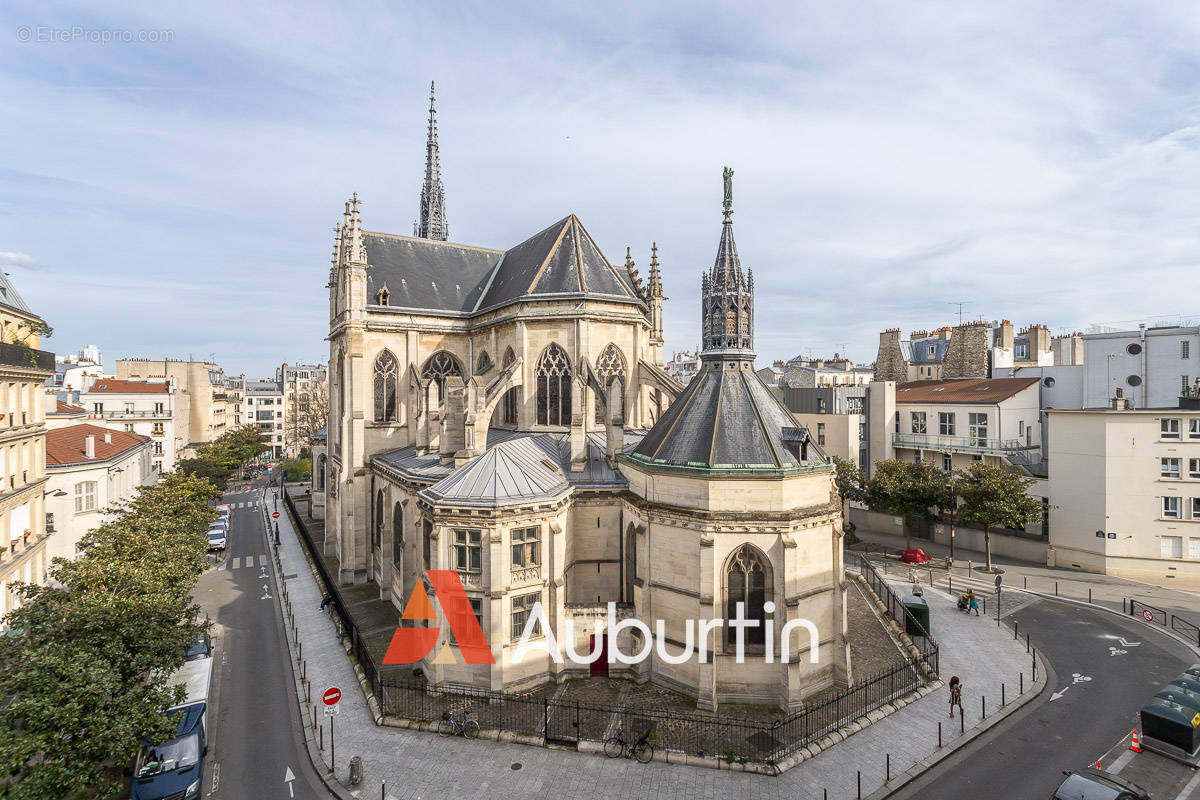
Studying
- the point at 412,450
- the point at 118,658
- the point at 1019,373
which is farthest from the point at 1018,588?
the point at 118,658

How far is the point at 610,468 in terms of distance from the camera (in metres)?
24.5

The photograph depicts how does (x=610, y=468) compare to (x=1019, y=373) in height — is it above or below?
below

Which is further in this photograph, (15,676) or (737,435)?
(737,435)

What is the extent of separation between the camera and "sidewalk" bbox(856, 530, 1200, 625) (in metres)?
29.2

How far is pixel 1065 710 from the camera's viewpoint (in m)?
19.4

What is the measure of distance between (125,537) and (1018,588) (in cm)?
4310

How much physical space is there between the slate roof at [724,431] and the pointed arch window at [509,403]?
36.7 ft

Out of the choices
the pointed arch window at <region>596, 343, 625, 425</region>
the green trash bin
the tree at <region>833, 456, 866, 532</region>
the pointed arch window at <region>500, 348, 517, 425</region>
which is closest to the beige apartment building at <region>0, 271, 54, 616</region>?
the pointed arch window at <region>500, 348, 517, 425</region>

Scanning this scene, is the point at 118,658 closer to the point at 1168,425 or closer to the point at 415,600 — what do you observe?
the point at 415,600

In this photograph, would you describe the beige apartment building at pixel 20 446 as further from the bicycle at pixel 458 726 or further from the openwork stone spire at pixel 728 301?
the openwork stone spire at pixel 728 301

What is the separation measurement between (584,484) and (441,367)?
16.1 m

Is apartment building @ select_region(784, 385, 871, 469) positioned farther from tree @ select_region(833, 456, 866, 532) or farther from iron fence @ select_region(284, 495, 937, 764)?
iron fence @ select_region(284, 495, 937, 764)

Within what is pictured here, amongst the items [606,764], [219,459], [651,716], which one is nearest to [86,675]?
[606,764]

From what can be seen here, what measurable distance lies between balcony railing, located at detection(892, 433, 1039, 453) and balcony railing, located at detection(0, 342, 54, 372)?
52752mm
